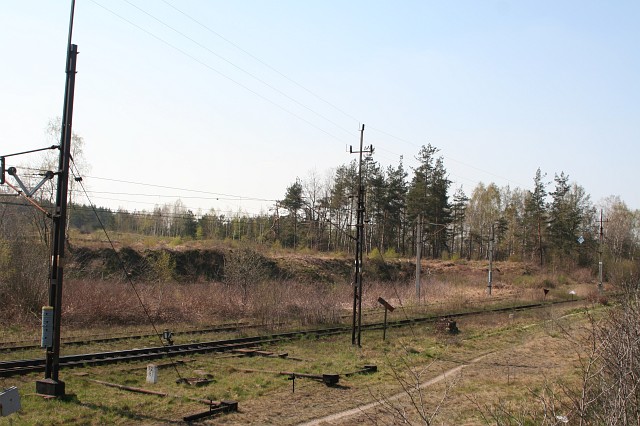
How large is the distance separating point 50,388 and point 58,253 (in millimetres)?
2726

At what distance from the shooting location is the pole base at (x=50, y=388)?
11742 mm

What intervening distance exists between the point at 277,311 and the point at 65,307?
30.6 ft

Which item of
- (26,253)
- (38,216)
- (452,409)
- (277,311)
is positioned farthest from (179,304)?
(452,409)

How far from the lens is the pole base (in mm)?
11742

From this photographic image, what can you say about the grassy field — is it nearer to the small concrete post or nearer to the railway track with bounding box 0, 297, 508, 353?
the small concrete post

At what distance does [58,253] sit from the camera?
479 inches

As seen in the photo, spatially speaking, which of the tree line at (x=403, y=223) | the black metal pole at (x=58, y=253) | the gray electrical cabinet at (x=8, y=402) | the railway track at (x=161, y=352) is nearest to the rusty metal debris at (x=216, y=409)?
the black metal pole at (x=58, y=253)

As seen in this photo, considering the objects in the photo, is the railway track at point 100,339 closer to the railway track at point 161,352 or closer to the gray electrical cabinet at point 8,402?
the railway track at point 161,352

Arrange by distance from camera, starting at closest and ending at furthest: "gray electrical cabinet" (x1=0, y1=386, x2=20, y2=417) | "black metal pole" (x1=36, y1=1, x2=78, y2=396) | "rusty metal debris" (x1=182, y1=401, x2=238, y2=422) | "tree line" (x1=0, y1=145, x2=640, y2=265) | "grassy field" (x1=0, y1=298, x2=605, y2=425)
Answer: "gray electrical cabinet" (x1=0, y1=386, x2=20, y2=417)
"rusty metal debris" (x1=182, y1=401, x2=238, y2=422)
"grassy field" (x1=0, y1=298, x2=605, y2=425)
"black metal pole" (x1=36, y1=1, x2=78, y2=396)
"tree line" (x1=0, y1=145, x2=640, y2=265)

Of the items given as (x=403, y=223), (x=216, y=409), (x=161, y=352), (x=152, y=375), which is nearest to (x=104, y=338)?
(x=161, y=352)

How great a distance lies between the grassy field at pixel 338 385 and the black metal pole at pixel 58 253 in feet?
1.22

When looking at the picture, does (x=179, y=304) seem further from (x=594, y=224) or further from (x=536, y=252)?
(x=594, y=224)

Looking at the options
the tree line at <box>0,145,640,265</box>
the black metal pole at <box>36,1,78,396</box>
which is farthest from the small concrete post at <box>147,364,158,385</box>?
the tree line at <box>0,145,640,265</box>

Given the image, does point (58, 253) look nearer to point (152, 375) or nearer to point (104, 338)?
point (152, 375)
